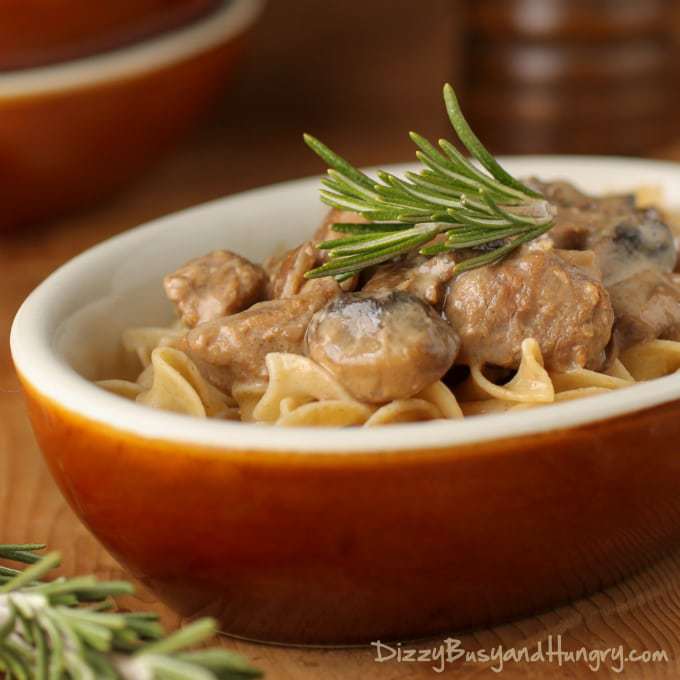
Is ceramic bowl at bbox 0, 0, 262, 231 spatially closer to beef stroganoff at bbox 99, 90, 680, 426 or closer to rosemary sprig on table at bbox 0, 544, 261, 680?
beef stroganoff at bbox 99, 90, 680, 426

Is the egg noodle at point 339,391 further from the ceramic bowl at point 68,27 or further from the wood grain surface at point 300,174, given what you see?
the ceramic bowl at point 68,27

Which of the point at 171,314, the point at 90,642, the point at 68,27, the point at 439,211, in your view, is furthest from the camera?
the point at 68,27

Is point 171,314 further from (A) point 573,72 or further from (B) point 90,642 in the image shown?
(A) point 573,72

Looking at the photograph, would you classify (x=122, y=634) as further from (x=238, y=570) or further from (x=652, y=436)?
(x=652, y=436)

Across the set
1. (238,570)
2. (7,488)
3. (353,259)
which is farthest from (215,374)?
(7,488)

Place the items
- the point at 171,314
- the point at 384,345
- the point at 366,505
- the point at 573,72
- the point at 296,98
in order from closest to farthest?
the point at 366,505
the point at 384,345
the point at 171,314
the point at 573,72
the point at 296,98

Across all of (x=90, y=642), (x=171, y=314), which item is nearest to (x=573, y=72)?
(x=171, y=314)

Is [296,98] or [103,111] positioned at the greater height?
[103,111]
